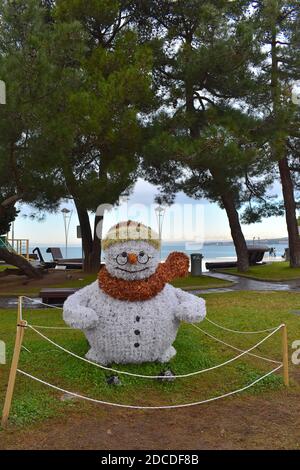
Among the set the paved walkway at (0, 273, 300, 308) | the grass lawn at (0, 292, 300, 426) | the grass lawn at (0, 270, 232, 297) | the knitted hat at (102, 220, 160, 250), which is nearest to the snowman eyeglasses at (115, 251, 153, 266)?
the knitted hat at (102, 220, 160, 250)

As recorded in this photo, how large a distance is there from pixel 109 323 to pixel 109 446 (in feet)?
5.20

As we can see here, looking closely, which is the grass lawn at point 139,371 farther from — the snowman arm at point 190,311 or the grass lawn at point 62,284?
the grass lawn at point 62,284

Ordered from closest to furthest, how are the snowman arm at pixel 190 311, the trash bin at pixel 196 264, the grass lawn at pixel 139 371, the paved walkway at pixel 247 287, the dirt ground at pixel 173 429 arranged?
the dirt ground at pixel 173 429, the grass lawn at pixel 139 371, the snowman arm at pixel 190 311, the paved walkway at pixel 247 287, the trash bin at pixel 196 264

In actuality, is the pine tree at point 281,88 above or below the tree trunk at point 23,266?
above

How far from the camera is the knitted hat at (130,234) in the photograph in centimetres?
549

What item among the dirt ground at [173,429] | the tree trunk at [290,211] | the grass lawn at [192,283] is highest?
the tree trunk at [290,211]

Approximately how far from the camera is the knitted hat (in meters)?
5.49

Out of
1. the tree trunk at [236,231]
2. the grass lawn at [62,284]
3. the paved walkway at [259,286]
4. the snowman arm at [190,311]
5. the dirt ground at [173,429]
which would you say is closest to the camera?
the dirt ground at [173,429]

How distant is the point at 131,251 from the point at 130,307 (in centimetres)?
63

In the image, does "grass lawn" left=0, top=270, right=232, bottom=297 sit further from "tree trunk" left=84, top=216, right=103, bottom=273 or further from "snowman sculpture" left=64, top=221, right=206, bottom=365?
"snowman sculpture" left=64, top=221, right=206, bottom=365

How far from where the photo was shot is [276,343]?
7.70m

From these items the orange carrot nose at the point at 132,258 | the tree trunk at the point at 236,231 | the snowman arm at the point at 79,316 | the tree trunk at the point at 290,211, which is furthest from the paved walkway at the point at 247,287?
the orange carrot nose at the point at 132,258

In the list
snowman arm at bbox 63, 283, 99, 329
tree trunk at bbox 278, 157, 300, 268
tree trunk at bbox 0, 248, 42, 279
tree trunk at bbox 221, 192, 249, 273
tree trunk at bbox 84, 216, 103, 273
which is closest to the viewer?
snowman arm at bbox 63, 283, 99, 329

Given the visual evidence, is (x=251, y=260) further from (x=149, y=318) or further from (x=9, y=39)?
(x=149, y=318)
